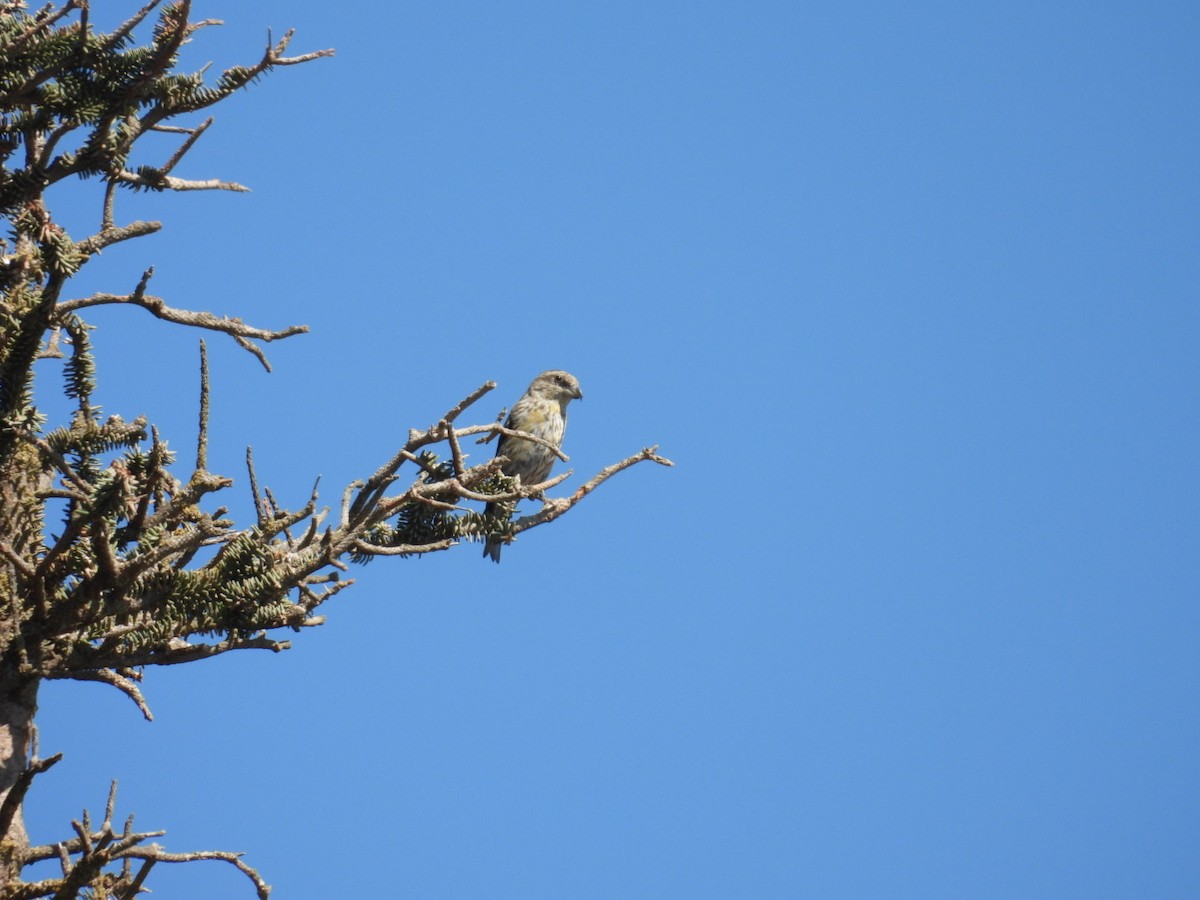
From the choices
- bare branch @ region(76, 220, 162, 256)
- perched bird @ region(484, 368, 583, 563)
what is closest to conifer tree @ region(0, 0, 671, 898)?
bare branch @ region(76, 220, 162, 256)

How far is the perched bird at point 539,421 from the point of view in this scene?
11445 mm

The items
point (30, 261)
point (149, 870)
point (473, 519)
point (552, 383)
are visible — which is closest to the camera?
point (149, 870)

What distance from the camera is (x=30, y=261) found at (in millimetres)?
5473

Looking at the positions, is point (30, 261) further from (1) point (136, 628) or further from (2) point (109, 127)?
(1) point (136, 628)

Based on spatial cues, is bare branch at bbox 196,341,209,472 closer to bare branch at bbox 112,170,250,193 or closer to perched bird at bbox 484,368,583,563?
bare branch at bbox 112,170,250,193

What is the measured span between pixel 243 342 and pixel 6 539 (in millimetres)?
1262

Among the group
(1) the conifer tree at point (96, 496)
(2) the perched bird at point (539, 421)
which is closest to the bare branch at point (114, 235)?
(1) the conifer tree at point (96, 496)

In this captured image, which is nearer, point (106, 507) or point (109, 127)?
point (106, 507)

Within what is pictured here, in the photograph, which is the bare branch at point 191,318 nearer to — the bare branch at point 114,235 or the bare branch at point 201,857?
the bare branch at point 114,235

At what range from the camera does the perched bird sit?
451 inches

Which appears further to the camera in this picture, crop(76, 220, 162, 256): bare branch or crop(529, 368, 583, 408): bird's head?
crop(529, 368, 583, 408): bird's head

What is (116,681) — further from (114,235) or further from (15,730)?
(114,235)

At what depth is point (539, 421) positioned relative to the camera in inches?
472

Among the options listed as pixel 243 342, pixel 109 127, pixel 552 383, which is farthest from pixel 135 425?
pixel 552 383
